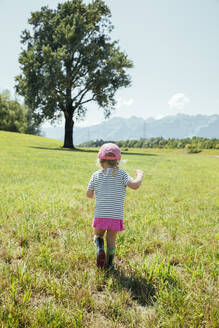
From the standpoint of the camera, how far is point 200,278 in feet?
8.52

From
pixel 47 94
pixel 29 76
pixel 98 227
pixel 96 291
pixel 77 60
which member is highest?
pixel 77 60

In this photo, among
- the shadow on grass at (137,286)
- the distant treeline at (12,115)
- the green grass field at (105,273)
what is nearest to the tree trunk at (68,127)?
the green grass field at (105,273)

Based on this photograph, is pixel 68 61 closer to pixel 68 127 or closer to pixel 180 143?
pixel 68 127

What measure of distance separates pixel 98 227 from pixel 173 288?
1.04 m

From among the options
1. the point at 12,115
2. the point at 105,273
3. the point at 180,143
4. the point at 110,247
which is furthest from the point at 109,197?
the point at 12,115

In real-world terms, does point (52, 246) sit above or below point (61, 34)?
below

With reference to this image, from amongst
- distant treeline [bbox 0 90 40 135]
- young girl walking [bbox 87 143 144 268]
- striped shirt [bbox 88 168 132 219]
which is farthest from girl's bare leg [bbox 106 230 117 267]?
distant treeline [bbox 0 90 40 135]

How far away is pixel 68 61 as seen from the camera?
32.4 m

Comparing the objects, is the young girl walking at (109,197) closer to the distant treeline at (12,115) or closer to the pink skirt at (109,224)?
the pink skirt at (109,224)

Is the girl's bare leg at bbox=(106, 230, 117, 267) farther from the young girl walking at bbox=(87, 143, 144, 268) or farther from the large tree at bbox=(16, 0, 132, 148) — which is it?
the large tree at bbox=(16, 0, 132, 148)

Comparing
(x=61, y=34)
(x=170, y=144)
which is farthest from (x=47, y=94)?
(x=170, y=144)

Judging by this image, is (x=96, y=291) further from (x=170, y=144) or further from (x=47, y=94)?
(x=170, y=144)

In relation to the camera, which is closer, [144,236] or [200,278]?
[200,278]

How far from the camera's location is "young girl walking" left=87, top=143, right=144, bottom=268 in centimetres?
284
